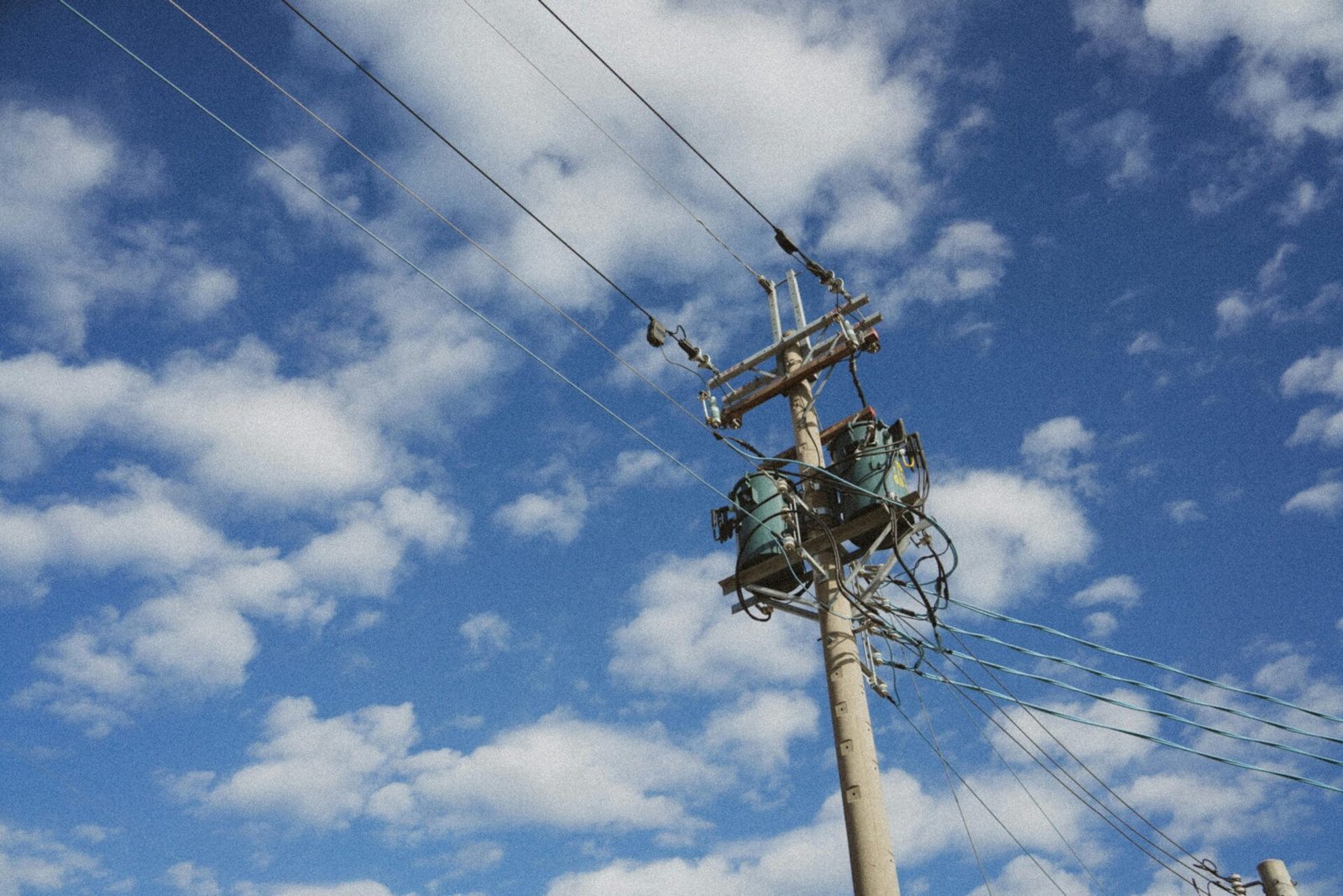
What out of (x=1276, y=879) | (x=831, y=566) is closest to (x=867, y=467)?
(x=831, y=566)

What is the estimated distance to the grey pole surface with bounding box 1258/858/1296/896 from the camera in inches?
604

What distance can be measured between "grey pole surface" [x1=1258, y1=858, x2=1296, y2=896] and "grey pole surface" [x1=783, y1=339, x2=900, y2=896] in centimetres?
983

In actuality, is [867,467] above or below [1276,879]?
above

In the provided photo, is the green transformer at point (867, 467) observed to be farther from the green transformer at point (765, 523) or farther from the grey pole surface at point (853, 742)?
the green transformer at point (765, 523)

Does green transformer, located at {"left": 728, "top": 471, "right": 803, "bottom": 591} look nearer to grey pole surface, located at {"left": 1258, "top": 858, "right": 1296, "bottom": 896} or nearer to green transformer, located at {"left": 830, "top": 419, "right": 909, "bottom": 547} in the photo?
green transformer, located at {"left": 830, "top": 419, "right": 909, "bottom": 547}

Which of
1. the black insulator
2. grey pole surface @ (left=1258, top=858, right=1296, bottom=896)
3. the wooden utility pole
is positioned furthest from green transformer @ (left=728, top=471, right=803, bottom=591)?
grey pole surface @ (left=1258, top=858, right=1296, bottom=896)

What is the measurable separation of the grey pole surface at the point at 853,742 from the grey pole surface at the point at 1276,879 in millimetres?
9826

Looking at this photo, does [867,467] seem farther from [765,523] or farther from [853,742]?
[853,742]

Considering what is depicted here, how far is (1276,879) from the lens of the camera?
15484 millimetres


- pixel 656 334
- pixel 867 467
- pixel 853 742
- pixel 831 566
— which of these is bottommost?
pixel 853 742

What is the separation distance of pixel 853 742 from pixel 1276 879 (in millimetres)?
10189

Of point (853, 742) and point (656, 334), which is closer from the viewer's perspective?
point (853, 742)

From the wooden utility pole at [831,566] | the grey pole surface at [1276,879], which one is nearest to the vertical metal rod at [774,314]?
the wooden utility pole at [831,566]

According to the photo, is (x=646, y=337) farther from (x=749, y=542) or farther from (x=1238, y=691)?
(x=1238, y=691)
